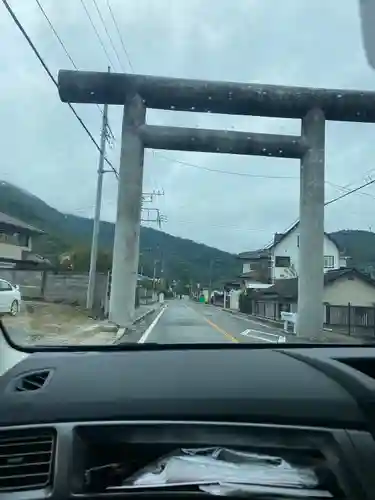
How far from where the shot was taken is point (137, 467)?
2162 mm

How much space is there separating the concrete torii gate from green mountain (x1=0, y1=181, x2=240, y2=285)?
256 millimetres

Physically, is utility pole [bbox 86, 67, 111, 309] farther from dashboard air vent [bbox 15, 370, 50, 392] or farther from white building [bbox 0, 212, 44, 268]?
dashboard air vent [bbox 15, 370, 50, 392]

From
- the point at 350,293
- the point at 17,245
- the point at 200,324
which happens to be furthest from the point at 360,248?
the point at 200,324

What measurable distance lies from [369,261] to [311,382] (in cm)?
205

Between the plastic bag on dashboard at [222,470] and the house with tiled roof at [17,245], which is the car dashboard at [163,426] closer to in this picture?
the plastic bag on dashboard at [222,470]

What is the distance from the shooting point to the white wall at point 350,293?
476 centimetres

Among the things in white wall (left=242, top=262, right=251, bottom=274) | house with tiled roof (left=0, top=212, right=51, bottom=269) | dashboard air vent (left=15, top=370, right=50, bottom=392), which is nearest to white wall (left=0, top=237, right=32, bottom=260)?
house with tiled roof (left=0, top=212, right=51, bottom=269)

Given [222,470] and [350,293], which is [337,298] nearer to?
[350,293]

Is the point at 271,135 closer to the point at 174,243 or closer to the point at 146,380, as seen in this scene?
the point at 174,243

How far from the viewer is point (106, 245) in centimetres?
571

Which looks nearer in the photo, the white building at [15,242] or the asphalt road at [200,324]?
the white building at [15,242]

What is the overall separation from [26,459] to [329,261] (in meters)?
4.61

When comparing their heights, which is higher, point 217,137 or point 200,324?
point 217,137

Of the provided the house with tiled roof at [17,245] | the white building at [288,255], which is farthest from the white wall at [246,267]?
the house with tiled roof at [17,245]
